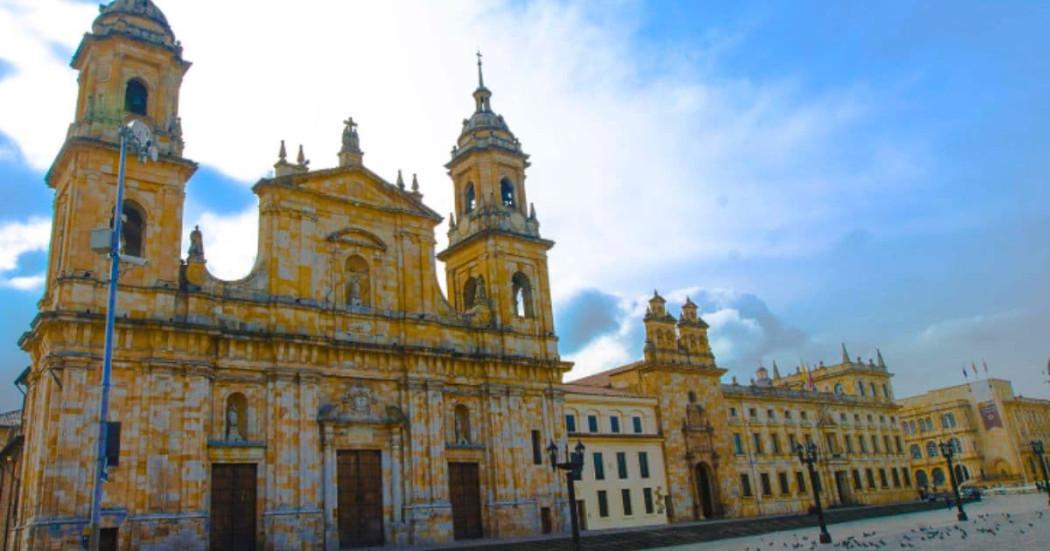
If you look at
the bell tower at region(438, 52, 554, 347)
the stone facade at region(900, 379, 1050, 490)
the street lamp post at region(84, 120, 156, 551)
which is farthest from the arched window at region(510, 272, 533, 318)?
the stone facade at region(900, 379, 1050, 490)

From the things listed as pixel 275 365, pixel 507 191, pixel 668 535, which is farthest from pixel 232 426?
pixel 507 191

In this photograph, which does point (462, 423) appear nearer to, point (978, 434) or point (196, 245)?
point (196, 245)

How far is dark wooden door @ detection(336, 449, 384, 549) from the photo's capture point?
3195 cm

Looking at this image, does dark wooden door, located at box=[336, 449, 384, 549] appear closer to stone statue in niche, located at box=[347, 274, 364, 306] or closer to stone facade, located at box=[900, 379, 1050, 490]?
stone statue in niche, located at box=[347, 274, 364, 306]

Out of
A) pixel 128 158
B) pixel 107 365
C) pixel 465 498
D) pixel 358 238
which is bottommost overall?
pixel 465 498

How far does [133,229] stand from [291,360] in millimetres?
7823

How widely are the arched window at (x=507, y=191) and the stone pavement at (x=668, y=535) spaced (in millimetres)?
17480

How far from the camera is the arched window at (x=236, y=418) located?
3002cm

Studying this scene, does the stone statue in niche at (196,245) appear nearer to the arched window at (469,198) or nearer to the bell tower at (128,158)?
the bell tower at (128,158)

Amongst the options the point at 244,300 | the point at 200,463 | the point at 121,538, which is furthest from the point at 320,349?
the point at 121,538

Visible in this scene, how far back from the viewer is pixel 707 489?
53.8 m

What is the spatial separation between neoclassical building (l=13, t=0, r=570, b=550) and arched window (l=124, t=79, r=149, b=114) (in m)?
0.08

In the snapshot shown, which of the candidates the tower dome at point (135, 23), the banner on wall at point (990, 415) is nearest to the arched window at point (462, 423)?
the tower dome at point (135, 23)

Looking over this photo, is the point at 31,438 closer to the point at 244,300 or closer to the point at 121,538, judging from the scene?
the point at 121,538
